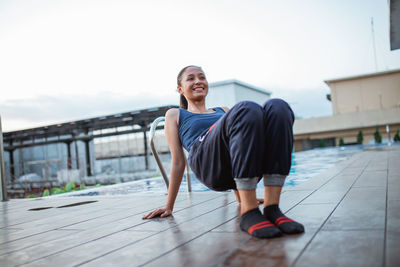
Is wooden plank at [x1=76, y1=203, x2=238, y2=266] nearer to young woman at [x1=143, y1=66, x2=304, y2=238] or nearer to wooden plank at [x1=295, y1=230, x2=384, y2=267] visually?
young woman at [x1=143, y1=66, x2=304, y2=238]

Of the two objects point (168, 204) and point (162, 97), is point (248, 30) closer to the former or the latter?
point (168, 204)

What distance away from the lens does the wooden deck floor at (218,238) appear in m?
0.92

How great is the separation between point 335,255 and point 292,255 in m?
0.11

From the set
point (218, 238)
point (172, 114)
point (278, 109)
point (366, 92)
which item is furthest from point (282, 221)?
point (366, 92)

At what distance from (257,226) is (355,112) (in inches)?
838

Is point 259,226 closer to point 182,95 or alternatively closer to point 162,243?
point 162,243

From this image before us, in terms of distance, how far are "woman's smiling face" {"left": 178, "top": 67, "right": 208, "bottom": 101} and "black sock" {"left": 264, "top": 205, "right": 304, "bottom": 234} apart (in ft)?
2.39

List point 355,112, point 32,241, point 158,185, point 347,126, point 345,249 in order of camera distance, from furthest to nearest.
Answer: point 347,126 → point 355,112 → point 158,185 → point 32,241 → point 345,249

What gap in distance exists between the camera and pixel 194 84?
176cm

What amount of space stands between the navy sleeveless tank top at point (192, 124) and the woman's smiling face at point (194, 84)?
0.32 feet

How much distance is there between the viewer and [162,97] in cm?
2309

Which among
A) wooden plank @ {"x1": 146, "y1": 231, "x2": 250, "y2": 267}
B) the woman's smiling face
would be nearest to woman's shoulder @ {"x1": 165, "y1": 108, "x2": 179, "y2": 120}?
the woman's smiling face

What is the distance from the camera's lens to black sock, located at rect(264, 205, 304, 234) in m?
1.15

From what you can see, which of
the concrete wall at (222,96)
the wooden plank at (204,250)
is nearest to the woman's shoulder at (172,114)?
the wooden plank at (204,250)
